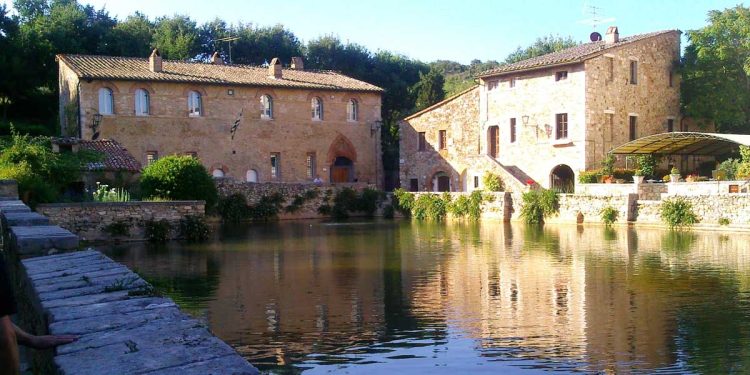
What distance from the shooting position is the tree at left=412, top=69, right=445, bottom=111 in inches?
1896

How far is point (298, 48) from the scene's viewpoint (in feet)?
181

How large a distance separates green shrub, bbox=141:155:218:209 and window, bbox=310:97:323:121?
591 inches

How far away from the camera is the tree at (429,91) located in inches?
1896

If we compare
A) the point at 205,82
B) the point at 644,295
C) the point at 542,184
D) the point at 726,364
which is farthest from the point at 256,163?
the point at 726,364

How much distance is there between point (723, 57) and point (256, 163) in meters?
22.6

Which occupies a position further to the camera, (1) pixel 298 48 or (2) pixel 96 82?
(1) pixel 298 48

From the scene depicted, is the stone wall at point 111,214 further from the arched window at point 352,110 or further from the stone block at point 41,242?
the arched window at point 352,110

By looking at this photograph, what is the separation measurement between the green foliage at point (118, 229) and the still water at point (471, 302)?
155cm

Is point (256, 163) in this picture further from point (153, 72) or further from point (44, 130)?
point (44, 130)

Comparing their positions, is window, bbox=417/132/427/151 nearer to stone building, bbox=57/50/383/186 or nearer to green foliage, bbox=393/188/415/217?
stone building, bbox=57/50/383/186

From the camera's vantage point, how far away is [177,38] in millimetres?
50688

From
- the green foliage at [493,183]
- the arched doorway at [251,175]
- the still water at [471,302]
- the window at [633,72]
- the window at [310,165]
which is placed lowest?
the still water at [471,302]

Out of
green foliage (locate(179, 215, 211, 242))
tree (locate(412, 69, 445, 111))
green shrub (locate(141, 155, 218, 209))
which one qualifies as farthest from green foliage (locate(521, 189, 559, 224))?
tree (locate(412, 69, 445, 111))

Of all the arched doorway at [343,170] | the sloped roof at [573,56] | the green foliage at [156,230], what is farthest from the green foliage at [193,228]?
the arched doorway at [343,170]
